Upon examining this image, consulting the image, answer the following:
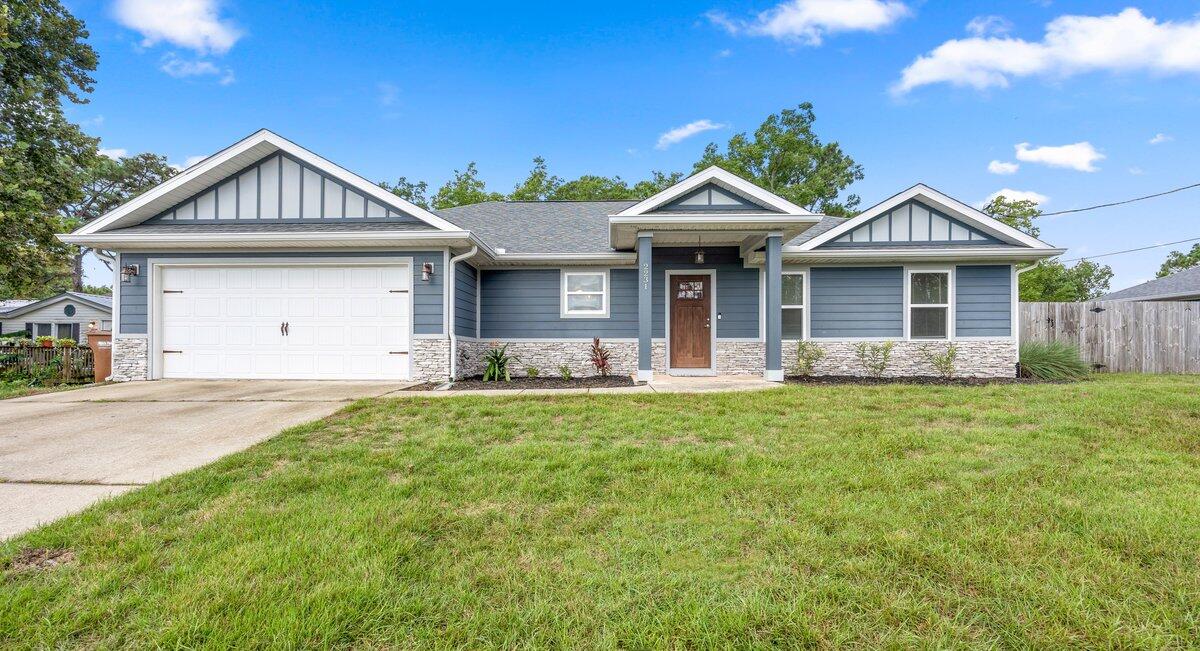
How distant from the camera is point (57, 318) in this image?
62.2ft

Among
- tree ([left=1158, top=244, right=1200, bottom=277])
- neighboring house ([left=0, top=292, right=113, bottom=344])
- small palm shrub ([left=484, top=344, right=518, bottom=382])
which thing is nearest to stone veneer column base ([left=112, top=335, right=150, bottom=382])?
small palm shrub ([left=484, top=344, right=518, bottom=382])

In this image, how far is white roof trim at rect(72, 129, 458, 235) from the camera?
26.4 ft

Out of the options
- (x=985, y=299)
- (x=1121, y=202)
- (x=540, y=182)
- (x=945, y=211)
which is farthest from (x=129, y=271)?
(x=1121, y=202)

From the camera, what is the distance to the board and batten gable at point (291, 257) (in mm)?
8266

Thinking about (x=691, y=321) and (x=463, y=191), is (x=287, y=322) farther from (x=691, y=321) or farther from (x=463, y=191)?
(x=463, y=191)

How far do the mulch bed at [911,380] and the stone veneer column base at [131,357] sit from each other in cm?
1096

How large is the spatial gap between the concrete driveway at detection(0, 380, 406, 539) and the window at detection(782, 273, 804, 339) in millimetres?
7283

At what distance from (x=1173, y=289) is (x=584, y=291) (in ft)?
63.7

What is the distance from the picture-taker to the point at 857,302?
961 cm

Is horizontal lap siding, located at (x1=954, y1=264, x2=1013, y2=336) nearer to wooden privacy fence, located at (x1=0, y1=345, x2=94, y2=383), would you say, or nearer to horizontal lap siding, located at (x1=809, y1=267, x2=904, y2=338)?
horizontal lap siding, located at (x1=809, y1=267, x2=904, y2=338)

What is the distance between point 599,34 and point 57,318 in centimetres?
2325

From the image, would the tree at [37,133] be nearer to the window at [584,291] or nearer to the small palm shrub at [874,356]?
the window at [584,291]

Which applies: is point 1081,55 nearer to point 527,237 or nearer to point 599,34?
point 599,34

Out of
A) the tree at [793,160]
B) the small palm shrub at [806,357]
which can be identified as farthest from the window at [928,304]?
the tree at [793,160]
